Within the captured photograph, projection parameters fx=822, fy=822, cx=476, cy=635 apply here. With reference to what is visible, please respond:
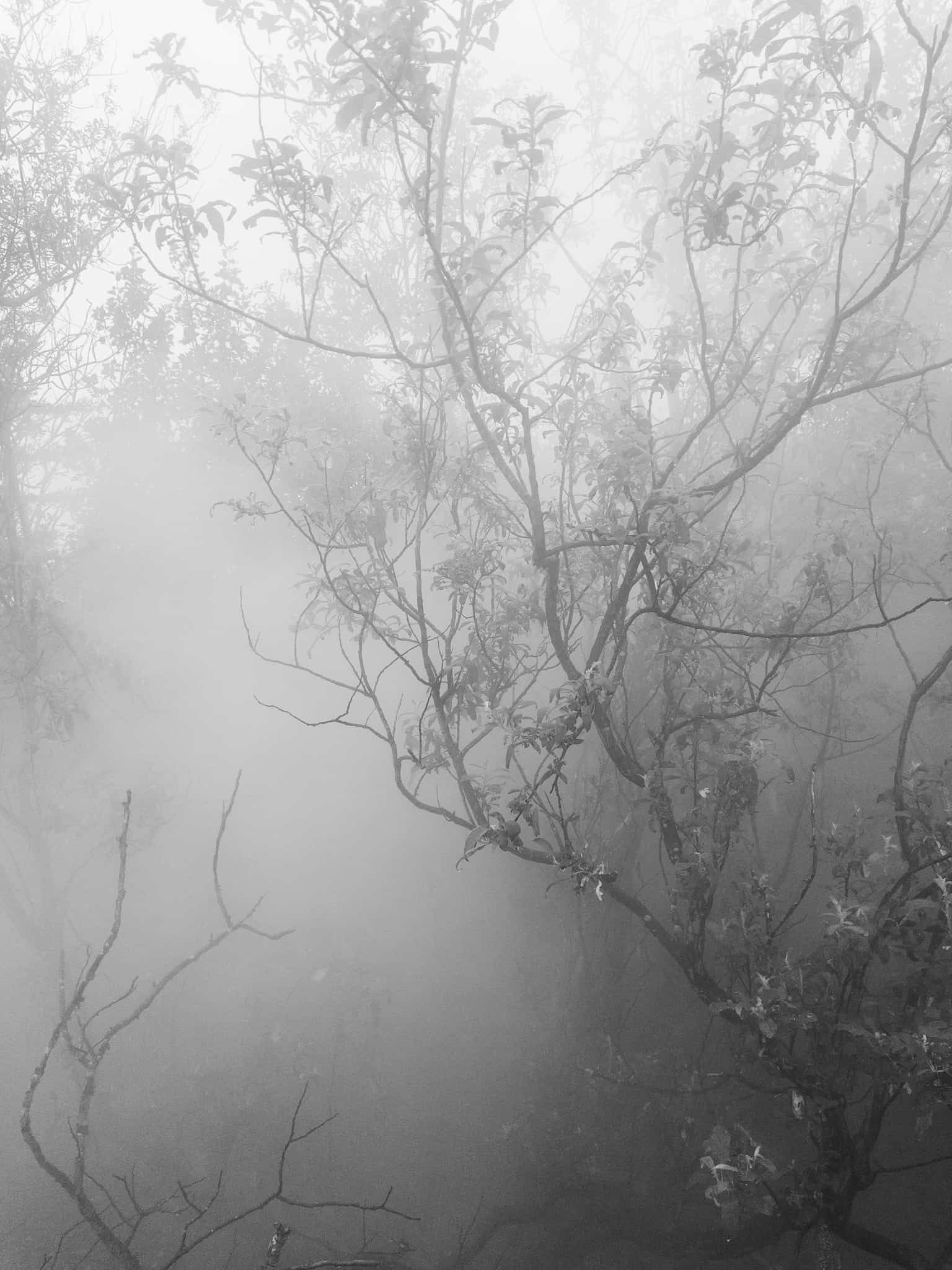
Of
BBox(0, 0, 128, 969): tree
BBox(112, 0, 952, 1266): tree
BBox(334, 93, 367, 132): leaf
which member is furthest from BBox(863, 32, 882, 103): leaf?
BBox(0, 0, 128, 969): tree

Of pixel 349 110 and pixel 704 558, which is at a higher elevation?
pixel 349 110

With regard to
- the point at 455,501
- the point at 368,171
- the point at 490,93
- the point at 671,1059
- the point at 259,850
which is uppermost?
the point at 490,93

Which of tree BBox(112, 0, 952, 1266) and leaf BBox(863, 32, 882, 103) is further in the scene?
tree BBox(112, 0, 952, 1266)

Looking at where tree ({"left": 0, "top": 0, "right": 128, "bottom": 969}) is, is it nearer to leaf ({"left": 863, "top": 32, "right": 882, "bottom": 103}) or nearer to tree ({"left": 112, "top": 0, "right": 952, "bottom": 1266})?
tree ({"left": 112, "top": 0, "right": 952, "bottom": 1266})

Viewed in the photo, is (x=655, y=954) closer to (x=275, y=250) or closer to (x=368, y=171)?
(x=368, y=171)

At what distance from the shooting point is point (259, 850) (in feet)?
28.7

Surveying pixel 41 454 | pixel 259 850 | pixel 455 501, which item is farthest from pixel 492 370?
pixel 41 454

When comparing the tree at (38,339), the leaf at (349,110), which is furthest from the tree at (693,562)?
the tree at (38,339)

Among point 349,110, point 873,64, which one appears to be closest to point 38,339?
point 349,110

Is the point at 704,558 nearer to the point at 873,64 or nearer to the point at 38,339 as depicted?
the point at 873,64

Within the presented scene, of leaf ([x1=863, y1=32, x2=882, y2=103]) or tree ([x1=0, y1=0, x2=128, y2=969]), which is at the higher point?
tree ([x1=0, y1=0, x2=128, y2=969])

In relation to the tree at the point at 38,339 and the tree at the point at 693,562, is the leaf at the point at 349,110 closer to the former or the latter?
the tree at the point at 693,562

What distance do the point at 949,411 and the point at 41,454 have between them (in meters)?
10.1

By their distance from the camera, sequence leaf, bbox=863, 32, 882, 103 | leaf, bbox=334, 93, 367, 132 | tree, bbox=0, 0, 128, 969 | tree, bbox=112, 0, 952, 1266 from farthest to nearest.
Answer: tree, bbox=0, 0, 128, 969
tree, bbox=112, 0, 952, 1266
leaf, bbox=334, 93, 367, 132
leaf, bbox=863, 32, 882, 103
